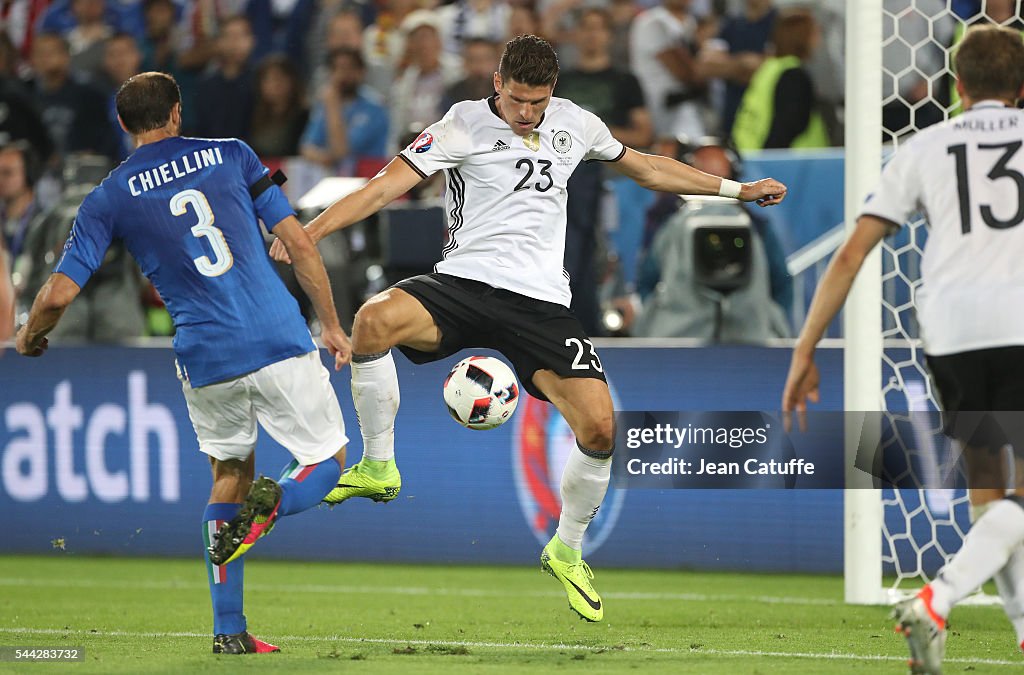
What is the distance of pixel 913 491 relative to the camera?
8.56 metres

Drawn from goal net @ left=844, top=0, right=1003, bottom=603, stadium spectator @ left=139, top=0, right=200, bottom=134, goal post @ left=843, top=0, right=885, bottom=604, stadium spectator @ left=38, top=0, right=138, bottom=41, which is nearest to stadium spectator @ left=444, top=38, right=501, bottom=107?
stadium spectator @ left=139, top=0, right=200, bottom=134

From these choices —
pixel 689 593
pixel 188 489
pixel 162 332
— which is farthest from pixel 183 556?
pixel 689 593

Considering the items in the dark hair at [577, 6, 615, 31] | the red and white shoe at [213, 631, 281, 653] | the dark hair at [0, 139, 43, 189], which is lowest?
the red and white shoe at [213, 631, 281, 653]

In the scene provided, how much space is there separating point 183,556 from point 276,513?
403 cm

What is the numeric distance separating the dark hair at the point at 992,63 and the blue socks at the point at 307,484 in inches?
111

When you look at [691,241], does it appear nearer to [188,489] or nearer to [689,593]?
[689,593]

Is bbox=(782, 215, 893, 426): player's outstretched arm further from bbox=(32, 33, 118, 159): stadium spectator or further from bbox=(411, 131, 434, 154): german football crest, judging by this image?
bbox=(32, 33, 118, 159): stadium spectator

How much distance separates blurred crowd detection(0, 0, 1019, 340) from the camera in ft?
34.2

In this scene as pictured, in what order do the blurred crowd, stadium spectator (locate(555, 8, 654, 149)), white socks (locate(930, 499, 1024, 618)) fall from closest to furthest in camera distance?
white socks (locate(930, 499, 1024, 618)), the blurred crowd, stadium spectator (locate(555, 8, 654, 149))

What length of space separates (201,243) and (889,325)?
4335mm

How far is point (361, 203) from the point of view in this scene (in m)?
6.41

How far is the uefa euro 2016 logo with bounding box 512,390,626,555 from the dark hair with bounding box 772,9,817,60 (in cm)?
347

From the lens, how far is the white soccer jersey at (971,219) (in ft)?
16.5

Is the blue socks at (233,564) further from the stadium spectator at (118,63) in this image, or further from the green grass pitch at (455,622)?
the stadium spectator at (118,63)
